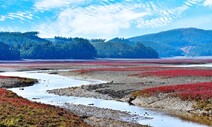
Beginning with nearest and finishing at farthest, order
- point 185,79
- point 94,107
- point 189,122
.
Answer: point 189,122, point 94,107, point 185,79

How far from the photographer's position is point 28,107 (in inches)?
1251

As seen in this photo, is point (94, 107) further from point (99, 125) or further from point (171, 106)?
point (99, 125)

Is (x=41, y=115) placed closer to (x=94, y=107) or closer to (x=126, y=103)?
(x=94, y=107)

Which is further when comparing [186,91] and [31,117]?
[186,91]

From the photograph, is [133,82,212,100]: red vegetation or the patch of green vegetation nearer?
the patch of green vegetation

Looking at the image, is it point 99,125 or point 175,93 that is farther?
point 175,93

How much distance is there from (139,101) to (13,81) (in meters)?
33.1

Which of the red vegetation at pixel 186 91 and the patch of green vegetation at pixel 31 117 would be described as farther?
the red vegetation at pixel 186 91

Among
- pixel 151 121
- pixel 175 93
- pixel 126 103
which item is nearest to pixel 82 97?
pixel 126 103

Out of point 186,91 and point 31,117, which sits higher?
point 31,117

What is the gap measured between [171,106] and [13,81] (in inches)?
1511

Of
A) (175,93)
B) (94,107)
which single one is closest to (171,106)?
(175,93)

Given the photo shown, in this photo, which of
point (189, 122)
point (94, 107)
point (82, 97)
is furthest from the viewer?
point (82, 97)

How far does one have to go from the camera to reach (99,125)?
3023 cm
